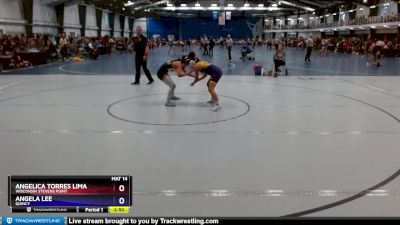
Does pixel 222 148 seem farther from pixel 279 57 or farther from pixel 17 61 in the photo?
pixel 17 61

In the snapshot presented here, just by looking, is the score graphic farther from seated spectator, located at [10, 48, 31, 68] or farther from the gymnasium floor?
seated spectator, located at [10, 48, 31, 68]

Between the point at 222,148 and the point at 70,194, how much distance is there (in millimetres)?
3242

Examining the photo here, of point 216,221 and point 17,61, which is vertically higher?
point 17,61

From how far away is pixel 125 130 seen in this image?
6285 millimetres

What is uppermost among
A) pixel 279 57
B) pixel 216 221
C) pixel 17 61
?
pixel 279 57

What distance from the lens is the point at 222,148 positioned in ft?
17.3

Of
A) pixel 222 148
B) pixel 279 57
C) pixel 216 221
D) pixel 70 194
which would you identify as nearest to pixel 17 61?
pixel 279 57

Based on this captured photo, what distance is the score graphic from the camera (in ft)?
7.34

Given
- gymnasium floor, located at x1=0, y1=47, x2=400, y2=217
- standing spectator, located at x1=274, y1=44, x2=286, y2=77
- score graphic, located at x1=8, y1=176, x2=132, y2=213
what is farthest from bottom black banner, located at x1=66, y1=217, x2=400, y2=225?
standing spectator, located at x1=274, y1=44, x2=286, y2=77

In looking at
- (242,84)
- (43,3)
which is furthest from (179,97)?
(43,3)

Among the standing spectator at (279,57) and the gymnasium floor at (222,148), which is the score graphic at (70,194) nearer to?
the gymnasium floor at (222,148)

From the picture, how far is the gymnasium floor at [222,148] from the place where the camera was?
11.7 ft

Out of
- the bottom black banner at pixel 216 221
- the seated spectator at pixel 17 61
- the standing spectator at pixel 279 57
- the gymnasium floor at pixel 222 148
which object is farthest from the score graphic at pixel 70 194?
the seated spectator at pixel 17 61

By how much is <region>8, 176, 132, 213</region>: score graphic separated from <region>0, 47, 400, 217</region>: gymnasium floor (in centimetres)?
105
